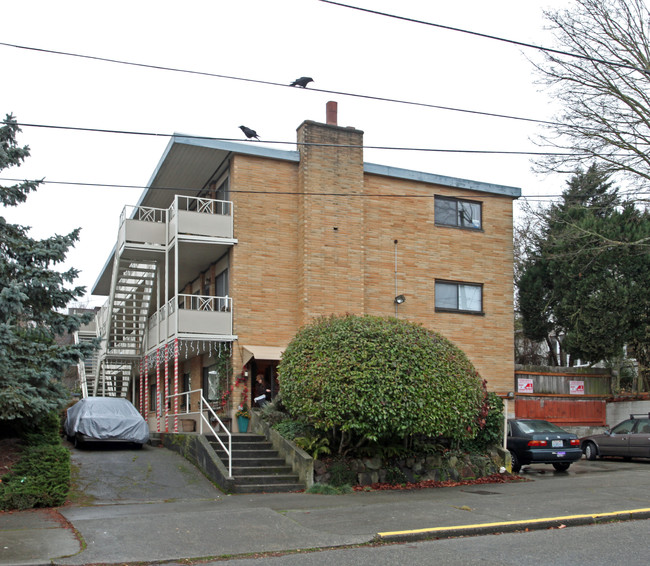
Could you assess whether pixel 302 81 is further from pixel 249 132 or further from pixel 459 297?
pixel 459 297

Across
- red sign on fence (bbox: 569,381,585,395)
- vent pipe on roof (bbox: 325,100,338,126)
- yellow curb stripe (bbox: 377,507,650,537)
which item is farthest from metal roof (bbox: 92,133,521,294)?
yellow curb stripe (bbox: 377,507,650,537)

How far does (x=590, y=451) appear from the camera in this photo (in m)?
22.4

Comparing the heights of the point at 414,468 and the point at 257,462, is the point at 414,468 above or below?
below

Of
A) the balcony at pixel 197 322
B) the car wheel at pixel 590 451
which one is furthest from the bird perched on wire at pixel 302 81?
the car wheel at pixel 590 451

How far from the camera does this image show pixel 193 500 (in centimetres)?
1348

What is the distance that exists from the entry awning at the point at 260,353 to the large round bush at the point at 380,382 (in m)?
4.48

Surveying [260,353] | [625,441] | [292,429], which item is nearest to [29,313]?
[292,429]

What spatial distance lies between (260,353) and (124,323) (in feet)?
28.2

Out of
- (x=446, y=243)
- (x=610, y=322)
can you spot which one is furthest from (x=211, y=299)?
(x=610, y=322)

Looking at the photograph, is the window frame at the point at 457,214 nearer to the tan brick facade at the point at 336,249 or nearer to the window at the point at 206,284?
the tan brick facade at the point at 336,249

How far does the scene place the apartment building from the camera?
21.1 m

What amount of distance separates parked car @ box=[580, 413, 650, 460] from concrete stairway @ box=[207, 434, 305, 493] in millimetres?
10554

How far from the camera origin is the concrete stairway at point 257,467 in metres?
14.4

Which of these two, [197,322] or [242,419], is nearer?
[242,419]
